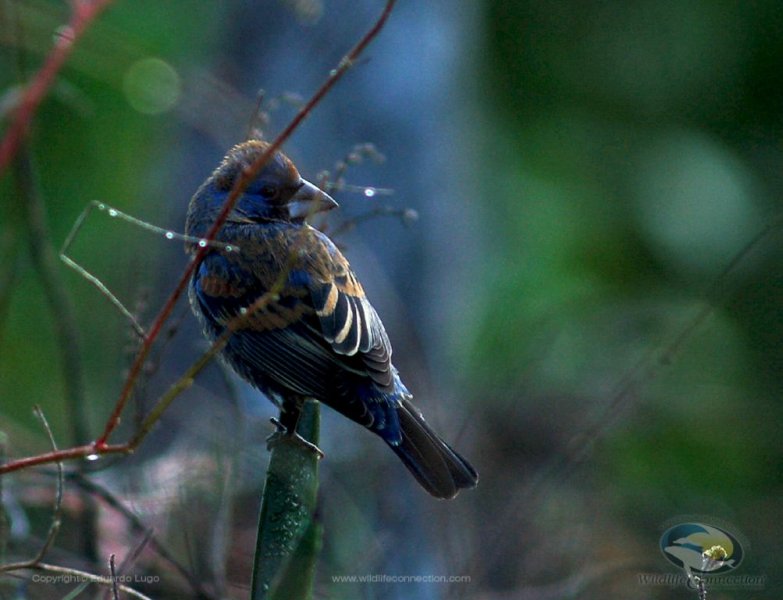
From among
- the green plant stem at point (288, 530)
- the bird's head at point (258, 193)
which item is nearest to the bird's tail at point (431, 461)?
the green plant stem at point (288, 530)

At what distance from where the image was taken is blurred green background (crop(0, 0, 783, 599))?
326cm

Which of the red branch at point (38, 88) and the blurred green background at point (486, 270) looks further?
the blurred green background at point (486, 270)

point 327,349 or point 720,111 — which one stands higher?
point 720,111

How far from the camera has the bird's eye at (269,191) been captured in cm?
302

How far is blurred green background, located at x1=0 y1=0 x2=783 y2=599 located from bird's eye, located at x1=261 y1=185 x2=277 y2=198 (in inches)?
9.0

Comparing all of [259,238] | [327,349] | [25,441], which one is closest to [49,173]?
[25,441]

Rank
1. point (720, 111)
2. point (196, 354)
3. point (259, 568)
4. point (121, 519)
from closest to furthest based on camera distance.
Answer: point (259, 568) < point (121, 519) < point (196, 354) < point (720, 111)

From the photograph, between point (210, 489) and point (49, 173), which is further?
point (49, 173)

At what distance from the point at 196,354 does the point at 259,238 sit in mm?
2129

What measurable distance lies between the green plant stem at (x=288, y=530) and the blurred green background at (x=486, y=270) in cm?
54

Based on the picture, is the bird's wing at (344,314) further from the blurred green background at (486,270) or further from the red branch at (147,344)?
the red branch at (147,344)

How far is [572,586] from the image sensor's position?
2.84 meters

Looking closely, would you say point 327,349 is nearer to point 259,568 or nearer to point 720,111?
point 259,568

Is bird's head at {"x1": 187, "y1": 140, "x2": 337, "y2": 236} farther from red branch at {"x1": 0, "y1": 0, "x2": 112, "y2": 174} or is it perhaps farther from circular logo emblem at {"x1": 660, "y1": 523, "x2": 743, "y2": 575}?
red branch at {"x1": 0, "y1": 0, "x2": 112, "y2": 174}
